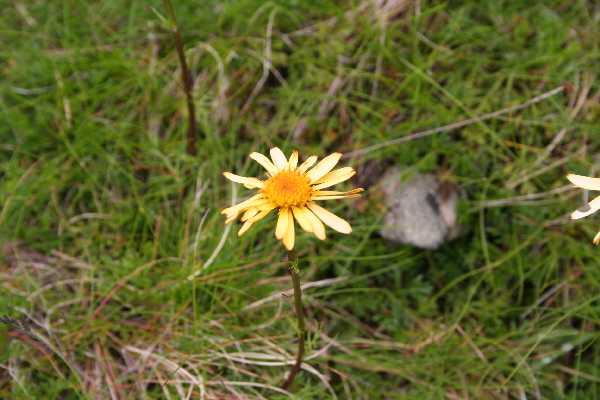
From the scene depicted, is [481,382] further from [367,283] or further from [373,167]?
[373,167]

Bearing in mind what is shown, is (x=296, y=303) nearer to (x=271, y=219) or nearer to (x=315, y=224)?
(x=315, y=224)

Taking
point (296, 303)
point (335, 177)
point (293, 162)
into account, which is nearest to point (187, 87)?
point (293, 162)

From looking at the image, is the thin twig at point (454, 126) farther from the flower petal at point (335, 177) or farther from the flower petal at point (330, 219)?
the flower petal at point (330, 219)

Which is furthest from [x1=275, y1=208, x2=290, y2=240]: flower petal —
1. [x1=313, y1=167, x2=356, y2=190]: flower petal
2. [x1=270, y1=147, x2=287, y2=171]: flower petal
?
[x1=270, y1=147, x2=287, y2=171]: flower petal

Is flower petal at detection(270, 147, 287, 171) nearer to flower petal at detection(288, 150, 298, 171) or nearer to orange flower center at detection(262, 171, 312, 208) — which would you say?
flower petal at detection(288, 150, 298, 171)

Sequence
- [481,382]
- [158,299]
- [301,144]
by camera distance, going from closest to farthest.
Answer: [481,382], [158,299], [301,144]

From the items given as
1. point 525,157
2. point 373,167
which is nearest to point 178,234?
point 373,167

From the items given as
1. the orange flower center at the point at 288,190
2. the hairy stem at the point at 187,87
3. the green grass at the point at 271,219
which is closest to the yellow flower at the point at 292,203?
the orange flower center at the point at 288,190
